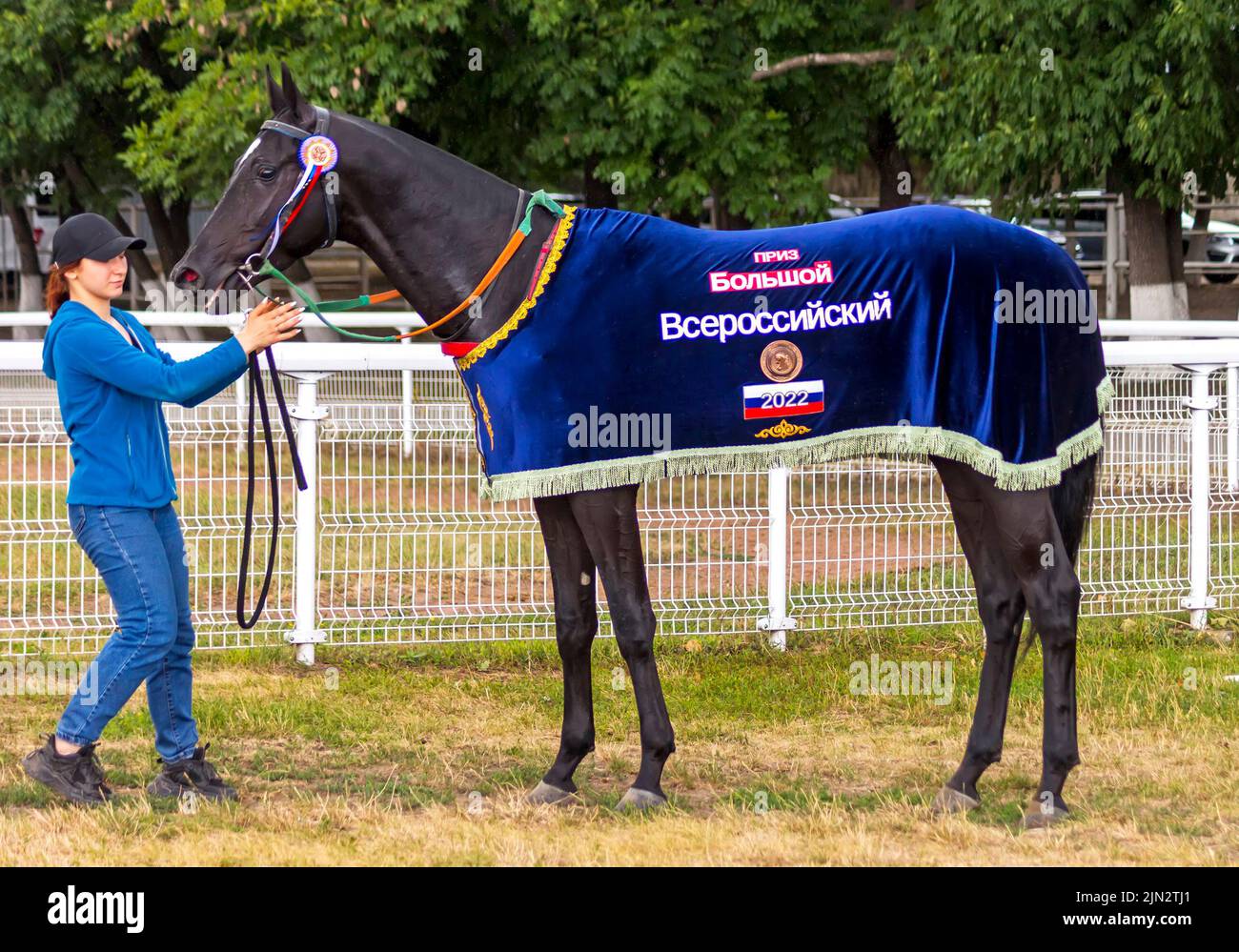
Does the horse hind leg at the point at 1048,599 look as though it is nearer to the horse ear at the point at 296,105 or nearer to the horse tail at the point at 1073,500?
the horse tail at the point at 1073,500

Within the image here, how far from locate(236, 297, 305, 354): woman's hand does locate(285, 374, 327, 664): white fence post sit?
2269 mm

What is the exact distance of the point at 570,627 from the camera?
530 centimetres

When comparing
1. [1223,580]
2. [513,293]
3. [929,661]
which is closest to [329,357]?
[513,293]

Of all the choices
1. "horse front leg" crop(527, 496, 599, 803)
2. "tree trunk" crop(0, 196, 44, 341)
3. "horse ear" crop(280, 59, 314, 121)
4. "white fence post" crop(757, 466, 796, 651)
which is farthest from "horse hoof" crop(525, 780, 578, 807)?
"tree trunk" crop(0, 196, 44, 341)

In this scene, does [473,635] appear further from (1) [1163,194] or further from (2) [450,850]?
(1) [1163,194]

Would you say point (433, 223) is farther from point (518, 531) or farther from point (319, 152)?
point (518, 531)

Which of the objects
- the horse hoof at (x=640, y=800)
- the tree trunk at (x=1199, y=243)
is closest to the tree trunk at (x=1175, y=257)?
the tree trunk at (x=1199, y=243)

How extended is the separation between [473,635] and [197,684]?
135cm

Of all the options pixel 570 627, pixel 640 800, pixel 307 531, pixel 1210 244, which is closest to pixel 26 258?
pixel 1210 244

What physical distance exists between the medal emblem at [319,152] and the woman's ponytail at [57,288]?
78cm

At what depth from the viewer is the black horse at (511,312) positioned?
4.90 m

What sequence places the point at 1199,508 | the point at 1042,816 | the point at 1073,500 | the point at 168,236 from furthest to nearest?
the point at 168,236, the point at 1199,508, the point at 1073,500, the point at 1042,816

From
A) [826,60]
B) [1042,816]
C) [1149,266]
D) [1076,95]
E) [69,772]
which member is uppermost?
[826,60]

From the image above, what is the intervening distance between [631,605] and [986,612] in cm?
125
